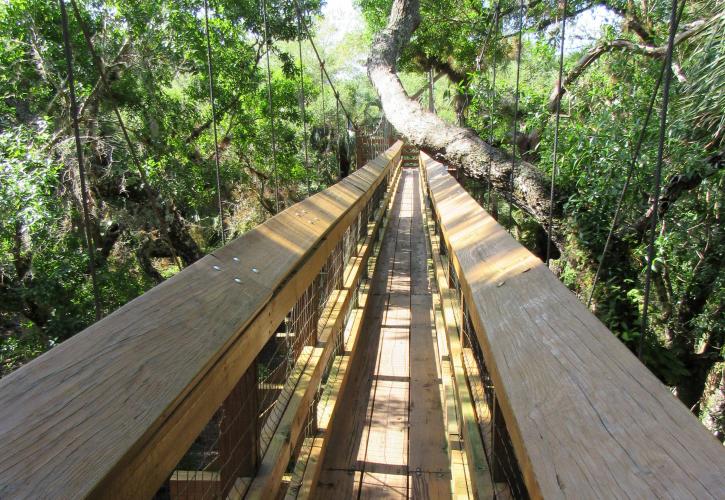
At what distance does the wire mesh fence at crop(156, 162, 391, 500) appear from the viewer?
39.4 inches

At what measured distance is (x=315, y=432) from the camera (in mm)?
1706

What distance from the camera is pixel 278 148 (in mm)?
9477

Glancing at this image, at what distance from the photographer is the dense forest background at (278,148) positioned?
3.93 m

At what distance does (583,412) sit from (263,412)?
2.89ft

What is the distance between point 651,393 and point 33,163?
250 inches

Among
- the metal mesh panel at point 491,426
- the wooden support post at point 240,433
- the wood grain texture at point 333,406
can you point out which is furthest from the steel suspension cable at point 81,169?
the metal mesh panel at point 491,426

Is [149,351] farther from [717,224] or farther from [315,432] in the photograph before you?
[717,224]

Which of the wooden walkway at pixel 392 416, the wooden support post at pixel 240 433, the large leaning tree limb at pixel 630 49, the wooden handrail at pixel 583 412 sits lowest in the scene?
the wooden walkway at pixel 392 416

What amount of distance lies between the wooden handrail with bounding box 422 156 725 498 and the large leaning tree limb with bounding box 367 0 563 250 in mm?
3583

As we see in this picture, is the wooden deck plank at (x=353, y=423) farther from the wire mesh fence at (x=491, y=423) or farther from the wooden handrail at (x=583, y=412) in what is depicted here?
the wooden handrail at (x=583, y=412)

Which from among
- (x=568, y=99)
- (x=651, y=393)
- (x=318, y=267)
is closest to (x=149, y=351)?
(x=651, y=393)

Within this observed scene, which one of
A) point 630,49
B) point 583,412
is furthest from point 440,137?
point 583,412

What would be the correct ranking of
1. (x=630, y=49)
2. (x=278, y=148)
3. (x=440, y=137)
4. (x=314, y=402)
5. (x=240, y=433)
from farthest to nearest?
(x=278, y=148)
(x=440, y=137)
(x=630, y=49)
(x=314, y=402)
(x=240, y=433)

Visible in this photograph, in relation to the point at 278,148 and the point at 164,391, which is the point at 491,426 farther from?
the point at 278,148
